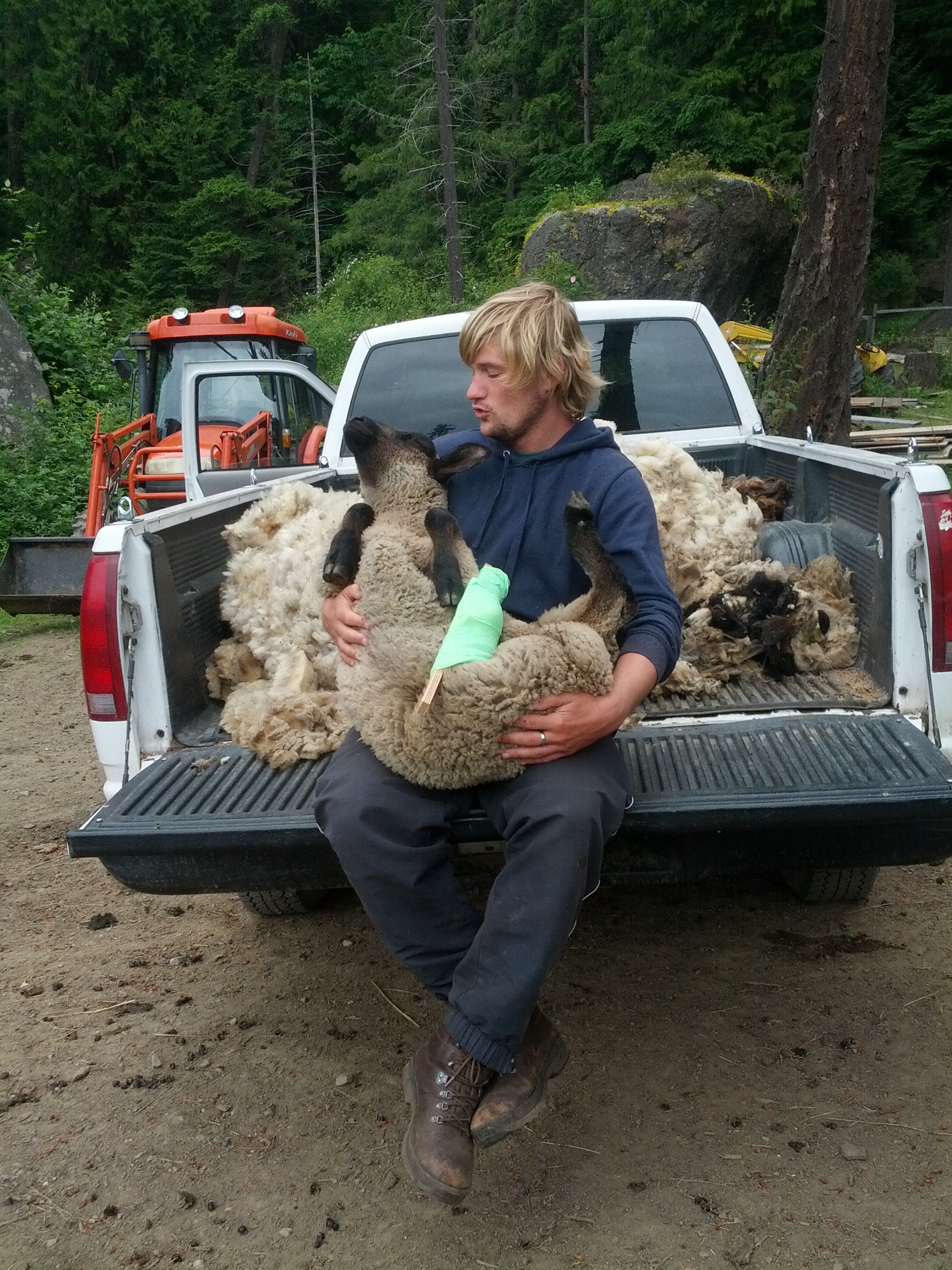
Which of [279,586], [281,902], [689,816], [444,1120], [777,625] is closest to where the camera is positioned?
[444,1120]

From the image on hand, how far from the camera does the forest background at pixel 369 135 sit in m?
24.5

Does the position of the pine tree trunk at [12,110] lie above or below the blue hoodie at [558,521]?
above

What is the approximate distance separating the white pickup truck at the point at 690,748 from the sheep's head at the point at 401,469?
0.68 metres

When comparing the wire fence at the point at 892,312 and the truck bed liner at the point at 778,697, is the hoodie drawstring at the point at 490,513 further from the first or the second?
the wire fence at the point at 892,312

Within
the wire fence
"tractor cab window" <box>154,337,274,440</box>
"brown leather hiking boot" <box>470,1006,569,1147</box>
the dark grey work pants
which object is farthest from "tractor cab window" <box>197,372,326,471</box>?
the wire fence

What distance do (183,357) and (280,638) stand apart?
9.24m

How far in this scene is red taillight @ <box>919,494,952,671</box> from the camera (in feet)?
8.76

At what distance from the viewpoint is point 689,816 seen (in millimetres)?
2430


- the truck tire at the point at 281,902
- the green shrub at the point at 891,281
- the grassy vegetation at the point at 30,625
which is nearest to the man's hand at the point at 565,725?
the truck tire at the point at 281,902

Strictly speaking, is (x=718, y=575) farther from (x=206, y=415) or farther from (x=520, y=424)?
(x=206, y=415)

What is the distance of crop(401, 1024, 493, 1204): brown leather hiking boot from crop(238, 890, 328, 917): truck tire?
138 cm

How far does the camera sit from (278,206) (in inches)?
1426

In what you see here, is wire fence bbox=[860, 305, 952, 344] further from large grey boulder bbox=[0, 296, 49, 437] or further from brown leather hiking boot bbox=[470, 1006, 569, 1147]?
brown leather hiking boot bbox=[470, 1006, 569, 1147]

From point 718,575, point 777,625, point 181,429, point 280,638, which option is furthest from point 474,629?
point 181,429
